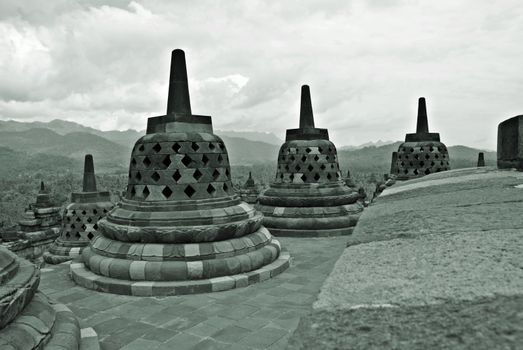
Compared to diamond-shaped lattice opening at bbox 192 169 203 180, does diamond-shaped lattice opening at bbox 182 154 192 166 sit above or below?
above

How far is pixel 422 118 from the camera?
13.2 m

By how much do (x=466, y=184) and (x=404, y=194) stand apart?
1.65 feet

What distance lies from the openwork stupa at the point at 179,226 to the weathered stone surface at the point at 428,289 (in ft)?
14.0

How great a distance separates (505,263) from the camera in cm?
120

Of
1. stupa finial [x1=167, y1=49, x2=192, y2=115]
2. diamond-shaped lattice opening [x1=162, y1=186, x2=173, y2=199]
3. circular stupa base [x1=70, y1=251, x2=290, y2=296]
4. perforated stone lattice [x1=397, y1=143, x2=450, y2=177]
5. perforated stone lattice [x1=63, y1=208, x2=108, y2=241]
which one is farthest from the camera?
perforated stone lattice [x1=397, y1=143, x2=450, y2=177]

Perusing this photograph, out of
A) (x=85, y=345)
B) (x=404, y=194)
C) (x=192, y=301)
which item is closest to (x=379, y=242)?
(x=404, y=194)

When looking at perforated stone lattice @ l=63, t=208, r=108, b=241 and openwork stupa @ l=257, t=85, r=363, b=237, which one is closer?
openwork stupa @ l=257, t=85, r=363, b=237

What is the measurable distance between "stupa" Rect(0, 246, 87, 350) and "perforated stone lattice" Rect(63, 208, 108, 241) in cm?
765

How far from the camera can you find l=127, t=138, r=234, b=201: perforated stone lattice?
6.56 m

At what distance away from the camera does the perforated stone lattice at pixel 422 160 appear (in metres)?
12.5

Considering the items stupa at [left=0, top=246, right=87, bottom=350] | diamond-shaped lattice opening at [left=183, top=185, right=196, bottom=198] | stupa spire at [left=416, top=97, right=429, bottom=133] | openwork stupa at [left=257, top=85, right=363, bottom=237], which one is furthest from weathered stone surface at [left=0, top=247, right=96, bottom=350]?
stupa spire at [left=416, top=97, right=429, bottom=133]

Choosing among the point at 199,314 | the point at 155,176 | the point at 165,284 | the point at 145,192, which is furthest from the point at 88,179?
the point at 199,314

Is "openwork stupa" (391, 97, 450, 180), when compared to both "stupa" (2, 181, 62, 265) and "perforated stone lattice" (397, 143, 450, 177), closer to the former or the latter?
"perforated stone lattice" (397, 143, 450, 177)

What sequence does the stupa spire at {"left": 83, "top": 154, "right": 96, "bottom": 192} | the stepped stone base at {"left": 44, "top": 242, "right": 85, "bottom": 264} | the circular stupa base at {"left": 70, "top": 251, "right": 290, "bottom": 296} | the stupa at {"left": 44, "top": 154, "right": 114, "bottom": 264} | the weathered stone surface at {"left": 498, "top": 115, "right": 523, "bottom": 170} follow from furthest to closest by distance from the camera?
1. the stupa spire at {"left": 83, "top": 154, "right": 96, "bottom": 192}
2. the stupa at {"left": 44, "top": 154, "right": 114, "bottom": 264}
3. the stepped stone base at {"left": 44, "top": 242, "right": 85, "bottom": 264}
4. the circular stupa base at {"left": 70, "top": 251, "right": 290, "bottom": 296}
5. the weathered stone surface at {"left": 498, "top": 115, "right": 523, "bottom": 170}
